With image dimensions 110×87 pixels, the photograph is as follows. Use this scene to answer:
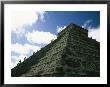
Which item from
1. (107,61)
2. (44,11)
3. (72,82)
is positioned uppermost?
(44,11)

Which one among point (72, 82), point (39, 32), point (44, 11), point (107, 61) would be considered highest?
point (44, 11)

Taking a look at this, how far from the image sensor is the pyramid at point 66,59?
5.78 feet

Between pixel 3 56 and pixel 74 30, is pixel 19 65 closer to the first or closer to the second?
pixel 3 56

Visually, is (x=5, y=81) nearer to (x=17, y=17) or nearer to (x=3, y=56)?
(x=3, y=56)

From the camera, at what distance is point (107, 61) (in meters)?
1.76

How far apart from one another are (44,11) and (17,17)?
5.9 inches

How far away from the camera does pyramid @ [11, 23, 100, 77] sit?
1.76 metres

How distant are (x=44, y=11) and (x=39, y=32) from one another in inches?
4.6

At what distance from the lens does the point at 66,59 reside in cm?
177

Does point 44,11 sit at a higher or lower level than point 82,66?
higher

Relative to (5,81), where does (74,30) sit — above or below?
above

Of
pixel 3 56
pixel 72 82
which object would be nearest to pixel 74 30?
pixel 72 82

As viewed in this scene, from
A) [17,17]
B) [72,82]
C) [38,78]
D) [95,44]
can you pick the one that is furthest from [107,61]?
[17,17]

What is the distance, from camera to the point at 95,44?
1.77 metres
